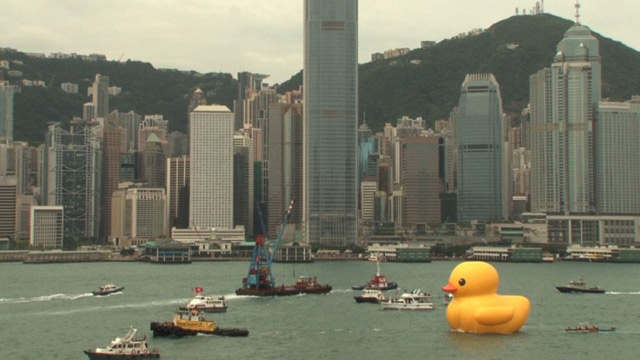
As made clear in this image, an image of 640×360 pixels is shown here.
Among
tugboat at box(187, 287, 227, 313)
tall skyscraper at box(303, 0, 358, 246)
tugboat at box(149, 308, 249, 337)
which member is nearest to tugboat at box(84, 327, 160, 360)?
tugboat at box(149, 308, 249, 337)

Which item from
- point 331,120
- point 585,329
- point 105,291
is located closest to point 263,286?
point 105,291


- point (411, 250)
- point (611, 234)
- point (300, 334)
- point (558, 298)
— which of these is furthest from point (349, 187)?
point (300, 334)

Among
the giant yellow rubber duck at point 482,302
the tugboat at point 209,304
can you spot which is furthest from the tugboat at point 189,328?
the giant yellow rubber duck at point 482,302

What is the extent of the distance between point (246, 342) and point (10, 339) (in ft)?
41.1

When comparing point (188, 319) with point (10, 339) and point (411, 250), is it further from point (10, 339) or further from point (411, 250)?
point (411, 250)

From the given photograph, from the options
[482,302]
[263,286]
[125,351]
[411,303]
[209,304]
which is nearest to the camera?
[125,351]

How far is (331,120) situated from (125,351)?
473 feet

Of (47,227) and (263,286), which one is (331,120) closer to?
(47,227)

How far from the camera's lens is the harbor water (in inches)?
2015

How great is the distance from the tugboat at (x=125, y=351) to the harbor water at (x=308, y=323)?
1.22m

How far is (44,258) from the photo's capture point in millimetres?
165625

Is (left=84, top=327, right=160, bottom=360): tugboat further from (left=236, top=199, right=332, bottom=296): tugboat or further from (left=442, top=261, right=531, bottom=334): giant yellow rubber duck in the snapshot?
(left=236, top=199, right=332, bottom=296): tugboat

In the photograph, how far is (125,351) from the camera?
48.5 metres

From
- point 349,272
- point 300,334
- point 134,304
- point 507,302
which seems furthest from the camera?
point 349,272
